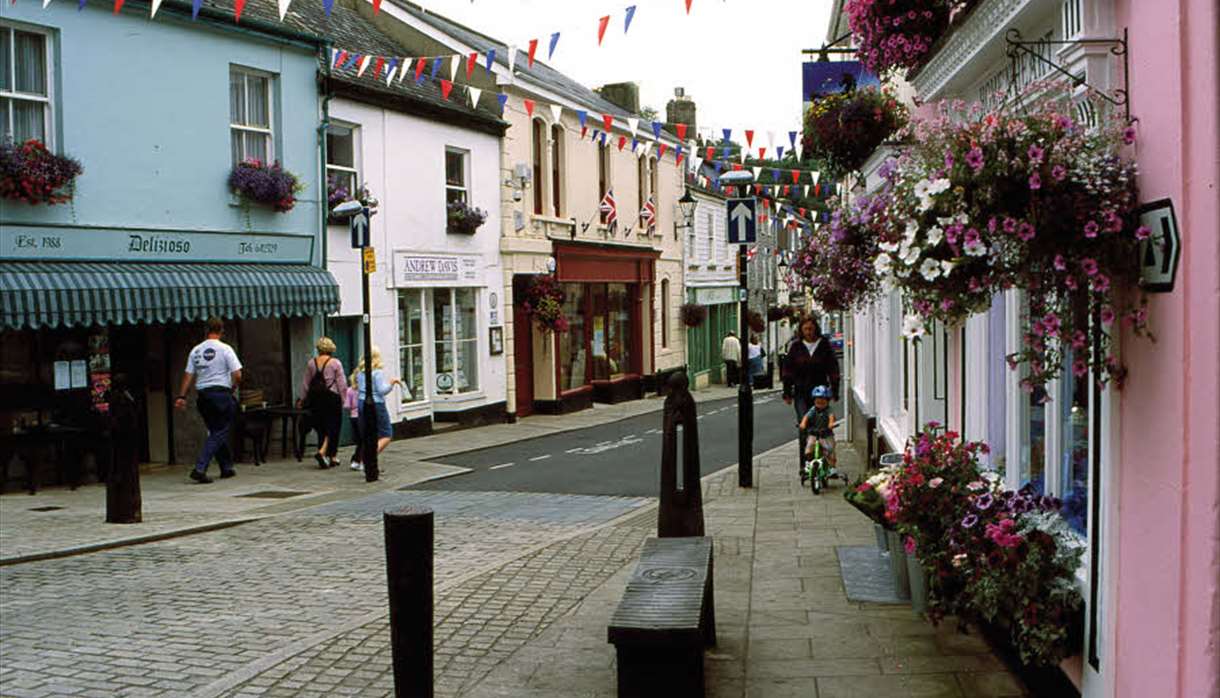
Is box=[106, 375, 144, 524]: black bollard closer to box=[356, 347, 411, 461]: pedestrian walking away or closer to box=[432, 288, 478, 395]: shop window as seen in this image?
box=[356, 347, 411, 461]: pedestrian walking away

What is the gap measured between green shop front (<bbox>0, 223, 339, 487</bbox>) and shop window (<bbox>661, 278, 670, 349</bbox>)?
58.3ft

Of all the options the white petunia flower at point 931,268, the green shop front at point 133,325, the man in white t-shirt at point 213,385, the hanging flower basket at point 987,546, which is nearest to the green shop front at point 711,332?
the green shop front at point 133,325

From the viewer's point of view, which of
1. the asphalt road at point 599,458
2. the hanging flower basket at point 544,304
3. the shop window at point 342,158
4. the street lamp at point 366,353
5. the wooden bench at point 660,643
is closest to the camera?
the wooden bench at point 660,643

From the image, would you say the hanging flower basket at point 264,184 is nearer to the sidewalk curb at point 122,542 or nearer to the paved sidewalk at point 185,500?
the paved sidewalk at point 185,500

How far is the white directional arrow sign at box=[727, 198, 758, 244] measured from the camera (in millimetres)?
12859

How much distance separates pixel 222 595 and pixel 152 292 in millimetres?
7062

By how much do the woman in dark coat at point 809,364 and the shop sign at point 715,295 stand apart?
2392 cm

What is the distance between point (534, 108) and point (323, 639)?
64.0ft

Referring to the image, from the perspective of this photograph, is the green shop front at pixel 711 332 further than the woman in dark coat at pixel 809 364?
Yes

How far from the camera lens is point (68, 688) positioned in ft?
19.6

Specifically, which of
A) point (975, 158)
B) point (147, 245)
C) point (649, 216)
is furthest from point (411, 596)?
point (649, 216)

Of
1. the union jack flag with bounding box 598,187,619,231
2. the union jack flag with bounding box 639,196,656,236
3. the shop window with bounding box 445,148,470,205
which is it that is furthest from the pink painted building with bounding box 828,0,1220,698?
the union jack flag with bounding box 639,196,656,236

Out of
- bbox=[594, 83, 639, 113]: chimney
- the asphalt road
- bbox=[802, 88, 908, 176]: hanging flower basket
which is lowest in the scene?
the asphalt road

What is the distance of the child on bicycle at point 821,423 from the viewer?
40.5 feet
